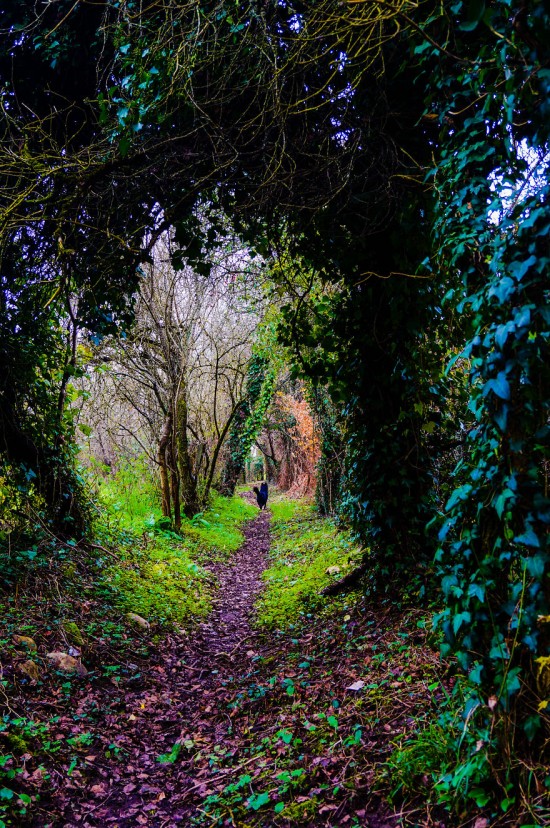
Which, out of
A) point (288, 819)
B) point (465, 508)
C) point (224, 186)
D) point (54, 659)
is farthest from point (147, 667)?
point (224, 186)

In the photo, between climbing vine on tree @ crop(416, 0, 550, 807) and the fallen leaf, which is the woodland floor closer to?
the fallen leaf

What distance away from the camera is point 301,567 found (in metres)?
8.84

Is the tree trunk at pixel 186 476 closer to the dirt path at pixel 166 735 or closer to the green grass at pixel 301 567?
the green grass at pixel 301 567

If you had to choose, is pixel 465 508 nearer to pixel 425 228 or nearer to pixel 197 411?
pixel 425 228

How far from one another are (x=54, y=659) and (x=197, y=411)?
34.9 feet

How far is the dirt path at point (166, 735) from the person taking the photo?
3082 mm

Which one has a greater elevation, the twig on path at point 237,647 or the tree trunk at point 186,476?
the tree trunk at point 186,476

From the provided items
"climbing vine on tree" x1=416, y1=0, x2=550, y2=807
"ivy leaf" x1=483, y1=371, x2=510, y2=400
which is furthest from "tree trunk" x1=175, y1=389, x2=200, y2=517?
"ivy leaf" x1=483, y1=371, x2=510, y2=400

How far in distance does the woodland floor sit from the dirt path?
0.01 metres

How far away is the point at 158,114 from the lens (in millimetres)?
3910

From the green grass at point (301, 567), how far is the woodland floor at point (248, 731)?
886mm

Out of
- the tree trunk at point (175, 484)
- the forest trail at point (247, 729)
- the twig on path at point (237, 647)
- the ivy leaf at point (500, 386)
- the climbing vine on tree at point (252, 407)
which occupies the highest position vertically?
the climbing vine on tree at point (252, 407)

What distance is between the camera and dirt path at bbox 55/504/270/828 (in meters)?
3.08

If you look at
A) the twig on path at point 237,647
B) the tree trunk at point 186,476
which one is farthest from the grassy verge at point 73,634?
the tree trunk at point 186,476
